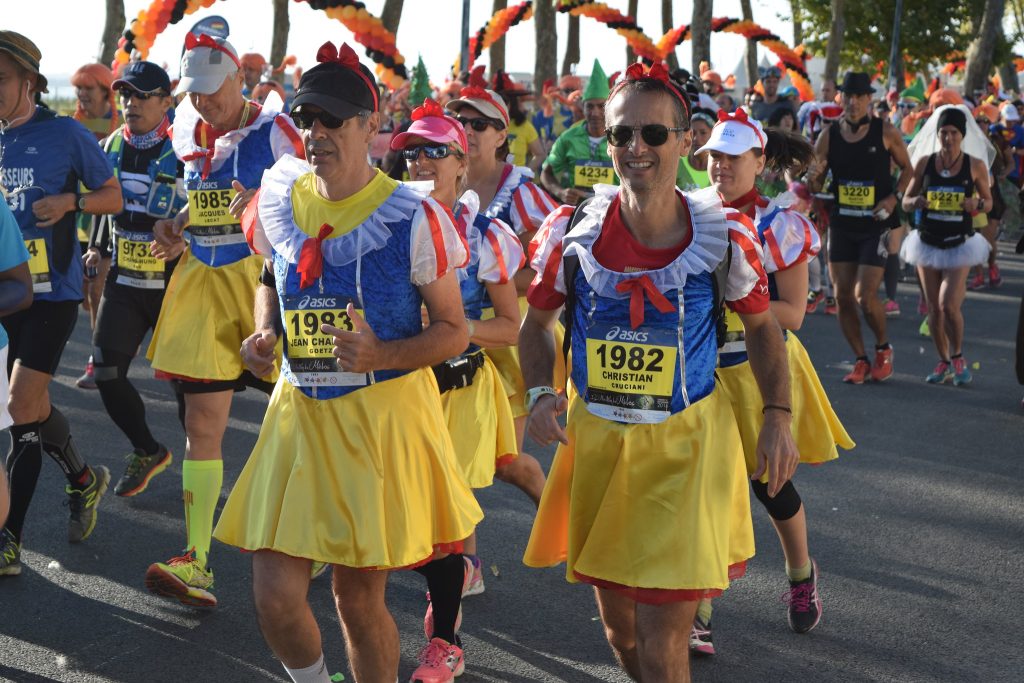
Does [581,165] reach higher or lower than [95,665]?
higher

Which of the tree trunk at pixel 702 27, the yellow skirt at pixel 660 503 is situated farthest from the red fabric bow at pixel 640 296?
the tree trunk at pixel 702 27

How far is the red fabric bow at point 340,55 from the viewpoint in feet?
12.2

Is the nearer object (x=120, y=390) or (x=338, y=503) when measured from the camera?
(x=338, y=503)

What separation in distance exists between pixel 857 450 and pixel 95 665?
4897mm

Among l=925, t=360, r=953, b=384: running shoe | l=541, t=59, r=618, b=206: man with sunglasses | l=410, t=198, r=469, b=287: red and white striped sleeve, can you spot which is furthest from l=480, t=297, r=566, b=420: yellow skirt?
l=925, t=360, r=953, b=384: running shoe

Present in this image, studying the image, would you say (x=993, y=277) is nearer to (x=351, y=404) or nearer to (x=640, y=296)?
(x=640, y=296)

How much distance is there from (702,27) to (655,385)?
78.7 feet

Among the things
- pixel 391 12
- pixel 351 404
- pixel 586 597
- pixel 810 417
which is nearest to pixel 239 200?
pixel 351 404

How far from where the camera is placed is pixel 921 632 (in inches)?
201

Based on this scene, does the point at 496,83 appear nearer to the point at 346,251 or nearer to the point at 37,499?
the point at 37,499

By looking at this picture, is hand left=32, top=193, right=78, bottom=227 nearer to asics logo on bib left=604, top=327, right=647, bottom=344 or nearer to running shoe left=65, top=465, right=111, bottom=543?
running shoe left=65, top=465, right=111, bottom=543

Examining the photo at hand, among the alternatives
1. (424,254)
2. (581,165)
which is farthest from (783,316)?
(581,165)

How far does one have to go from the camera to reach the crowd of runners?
3566 millimetres

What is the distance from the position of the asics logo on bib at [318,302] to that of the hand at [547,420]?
619 millimetres
